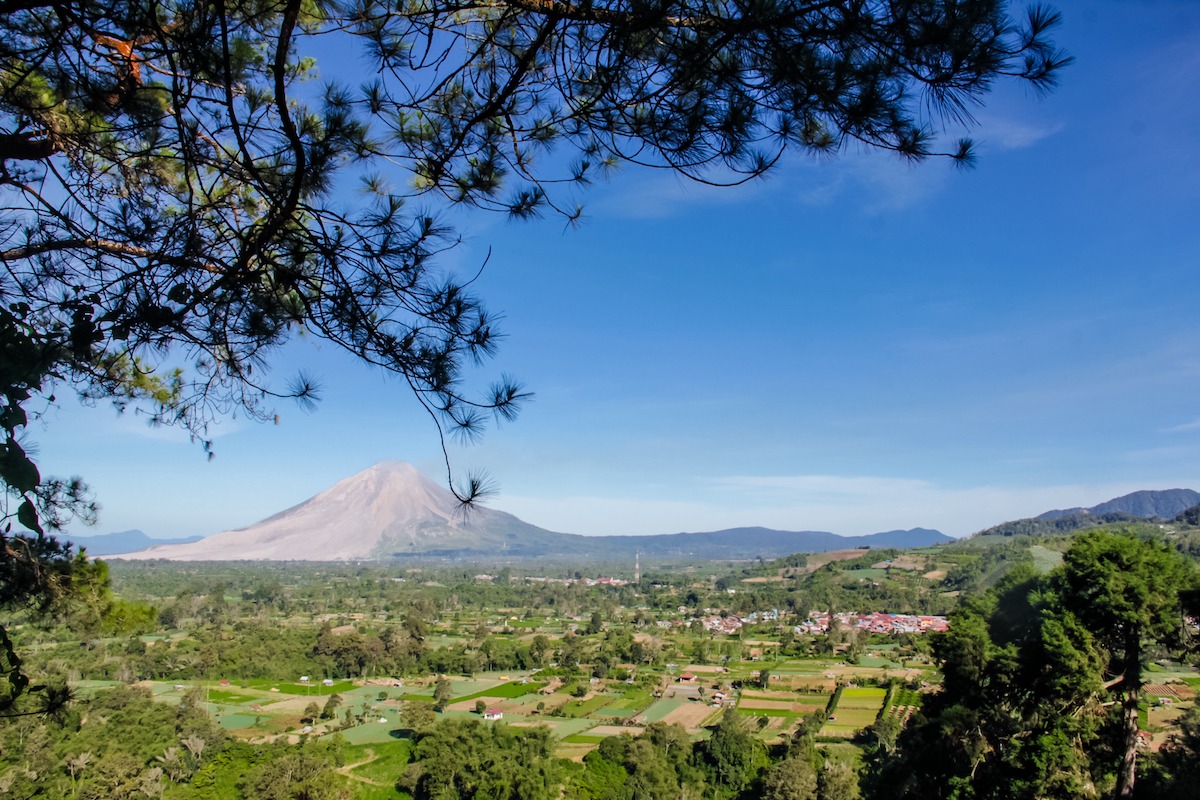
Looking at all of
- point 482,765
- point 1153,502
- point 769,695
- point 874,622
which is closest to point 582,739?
point 482,765

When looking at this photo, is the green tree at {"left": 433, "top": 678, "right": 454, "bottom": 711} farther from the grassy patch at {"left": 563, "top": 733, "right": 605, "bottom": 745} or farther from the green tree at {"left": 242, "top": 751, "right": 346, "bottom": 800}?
the green tree at {"left": 242, "top": 751, "right": 346, "bottom": 800}

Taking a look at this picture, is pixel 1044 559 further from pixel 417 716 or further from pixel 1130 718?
pixel 417 716

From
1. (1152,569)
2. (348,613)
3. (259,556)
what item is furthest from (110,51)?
(259,556)

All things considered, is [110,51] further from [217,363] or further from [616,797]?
[616,797]

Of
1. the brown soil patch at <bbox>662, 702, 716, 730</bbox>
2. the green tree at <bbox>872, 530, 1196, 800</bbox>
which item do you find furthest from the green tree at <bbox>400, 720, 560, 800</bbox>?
the green tree at <bbox>872, 530, 1196, 800</bbox>

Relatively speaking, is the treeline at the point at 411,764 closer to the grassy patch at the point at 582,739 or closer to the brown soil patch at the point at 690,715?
the grassy patch at the point at 582,739

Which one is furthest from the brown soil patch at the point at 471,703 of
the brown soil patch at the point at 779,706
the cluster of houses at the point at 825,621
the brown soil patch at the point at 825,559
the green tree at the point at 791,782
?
the brown soil patch at the point at 825,559
